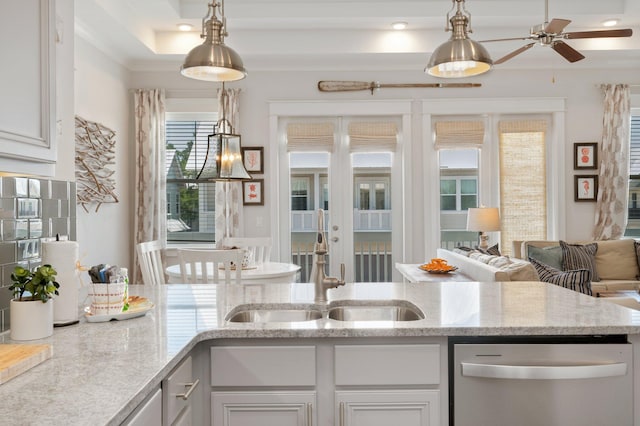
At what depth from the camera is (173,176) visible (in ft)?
19.1

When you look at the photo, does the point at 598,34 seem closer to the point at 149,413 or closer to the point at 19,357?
the point at 149,413

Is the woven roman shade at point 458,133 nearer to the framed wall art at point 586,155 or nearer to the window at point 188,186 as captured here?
the framed wall art at point 586,155

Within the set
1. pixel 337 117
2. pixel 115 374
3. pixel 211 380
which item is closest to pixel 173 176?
pixel 337 117

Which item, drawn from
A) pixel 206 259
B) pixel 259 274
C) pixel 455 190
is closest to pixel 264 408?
pixel 206 259

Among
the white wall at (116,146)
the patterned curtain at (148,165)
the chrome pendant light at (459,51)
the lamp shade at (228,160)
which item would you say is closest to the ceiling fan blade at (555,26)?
the chrome pendant light at (459,51)

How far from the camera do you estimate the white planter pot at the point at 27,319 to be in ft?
4.88

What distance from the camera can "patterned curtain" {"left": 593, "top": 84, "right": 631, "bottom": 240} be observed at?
18.3 feet

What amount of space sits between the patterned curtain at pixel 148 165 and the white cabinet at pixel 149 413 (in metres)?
4.49

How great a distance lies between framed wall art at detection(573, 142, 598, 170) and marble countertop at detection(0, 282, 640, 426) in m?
3.78

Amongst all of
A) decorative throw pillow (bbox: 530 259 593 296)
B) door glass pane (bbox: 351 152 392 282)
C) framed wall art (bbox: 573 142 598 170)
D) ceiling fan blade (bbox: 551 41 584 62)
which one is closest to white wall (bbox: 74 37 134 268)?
door glass pane (bbox: 351 152 392 282)

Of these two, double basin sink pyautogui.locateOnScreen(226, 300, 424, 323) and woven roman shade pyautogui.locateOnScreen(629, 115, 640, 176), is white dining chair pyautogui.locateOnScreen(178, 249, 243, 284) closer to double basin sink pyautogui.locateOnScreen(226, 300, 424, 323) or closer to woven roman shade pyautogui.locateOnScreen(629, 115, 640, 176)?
double basin sink pyautogui.locateOnScreen(226, 300, 424, 323)

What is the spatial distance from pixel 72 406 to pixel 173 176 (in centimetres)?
501

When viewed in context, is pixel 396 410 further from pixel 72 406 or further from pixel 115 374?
pixel 72 406

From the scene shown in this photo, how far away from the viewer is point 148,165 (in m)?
5.56
